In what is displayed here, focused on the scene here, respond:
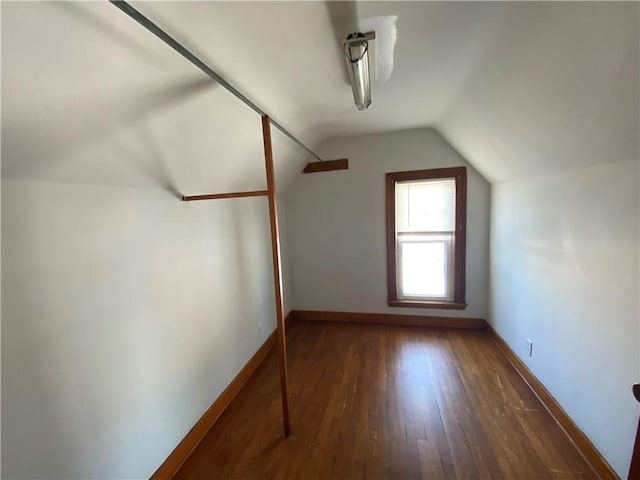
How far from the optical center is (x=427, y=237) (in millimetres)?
3322

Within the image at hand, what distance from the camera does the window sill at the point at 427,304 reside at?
3252mm

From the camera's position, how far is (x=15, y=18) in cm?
70

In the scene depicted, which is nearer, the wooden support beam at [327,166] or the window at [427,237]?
the window at [427,237]

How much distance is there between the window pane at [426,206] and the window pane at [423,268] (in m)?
0.22

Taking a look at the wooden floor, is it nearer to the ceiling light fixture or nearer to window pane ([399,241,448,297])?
window pane ([399,241,448,297])

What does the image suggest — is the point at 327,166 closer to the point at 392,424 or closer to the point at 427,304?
the point at 427,304

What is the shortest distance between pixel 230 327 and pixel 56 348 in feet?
4.20

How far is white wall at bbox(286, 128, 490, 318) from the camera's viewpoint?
3109 millimetres

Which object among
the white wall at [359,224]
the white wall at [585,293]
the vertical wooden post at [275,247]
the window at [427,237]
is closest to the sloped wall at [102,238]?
the vertical wooden post at [275,247]

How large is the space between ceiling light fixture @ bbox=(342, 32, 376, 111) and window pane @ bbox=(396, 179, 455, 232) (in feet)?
5.96

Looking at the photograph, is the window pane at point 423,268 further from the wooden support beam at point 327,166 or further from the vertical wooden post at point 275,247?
the vertical wooden post at point 275,247

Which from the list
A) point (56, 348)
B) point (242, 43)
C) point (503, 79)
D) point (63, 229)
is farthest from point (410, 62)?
point (56, 348)

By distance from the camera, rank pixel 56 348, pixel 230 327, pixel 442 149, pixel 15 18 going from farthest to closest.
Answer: pixel 442 149 < pixel 230 327 < pixel 56 348 < pixel 15 18

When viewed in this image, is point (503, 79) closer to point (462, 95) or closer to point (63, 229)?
point (462, 95)
